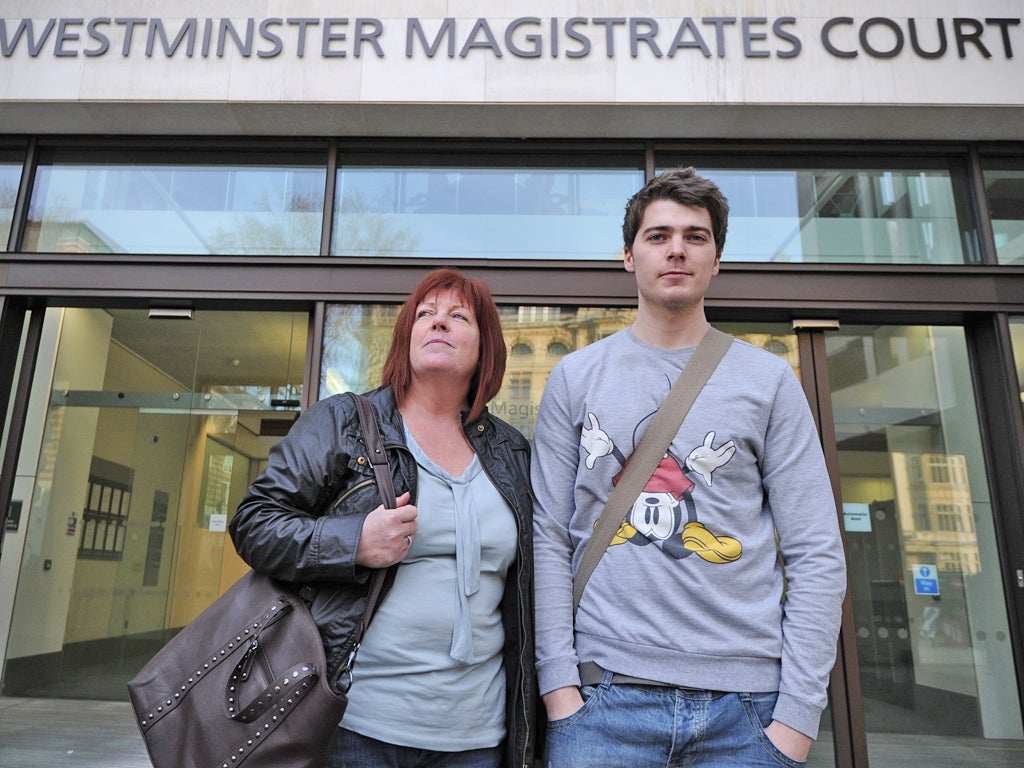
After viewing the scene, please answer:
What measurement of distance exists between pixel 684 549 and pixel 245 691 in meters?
1.03

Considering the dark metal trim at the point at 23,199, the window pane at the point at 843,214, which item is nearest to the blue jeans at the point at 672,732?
the window pane at the point at 843,214

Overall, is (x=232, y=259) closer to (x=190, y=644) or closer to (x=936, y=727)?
(x=190, y=644)

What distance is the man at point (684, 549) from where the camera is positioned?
166 cm

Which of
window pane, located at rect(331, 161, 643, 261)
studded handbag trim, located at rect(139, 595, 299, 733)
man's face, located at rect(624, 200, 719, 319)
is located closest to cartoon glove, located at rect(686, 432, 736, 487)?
man's face, located at rect(624, 200, 719, 319)

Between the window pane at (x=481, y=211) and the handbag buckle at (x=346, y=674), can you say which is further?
the window pane at (x=481, y=211)

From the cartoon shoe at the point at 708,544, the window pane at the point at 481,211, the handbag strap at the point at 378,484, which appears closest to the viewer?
the handbag strap at the point at 378,484

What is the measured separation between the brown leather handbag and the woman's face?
653 millimetres

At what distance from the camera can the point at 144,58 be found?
14.5 ft

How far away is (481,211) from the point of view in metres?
4.59

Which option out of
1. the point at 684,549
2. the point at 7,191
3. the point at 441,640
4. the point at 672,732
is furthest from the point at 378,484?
the point at 7,191

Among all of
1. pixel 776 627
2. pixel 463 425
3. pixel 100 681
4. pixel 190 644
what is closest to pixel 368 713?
pixel 190 644

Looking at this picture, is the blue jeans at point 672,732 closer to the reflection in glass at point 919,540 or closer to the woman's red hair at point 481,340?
the woman's red hair at point 481,340

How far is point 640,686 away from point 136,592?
22.9ft

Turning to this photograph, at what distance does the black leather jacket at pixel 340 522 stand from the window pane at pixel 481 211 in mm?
2613
